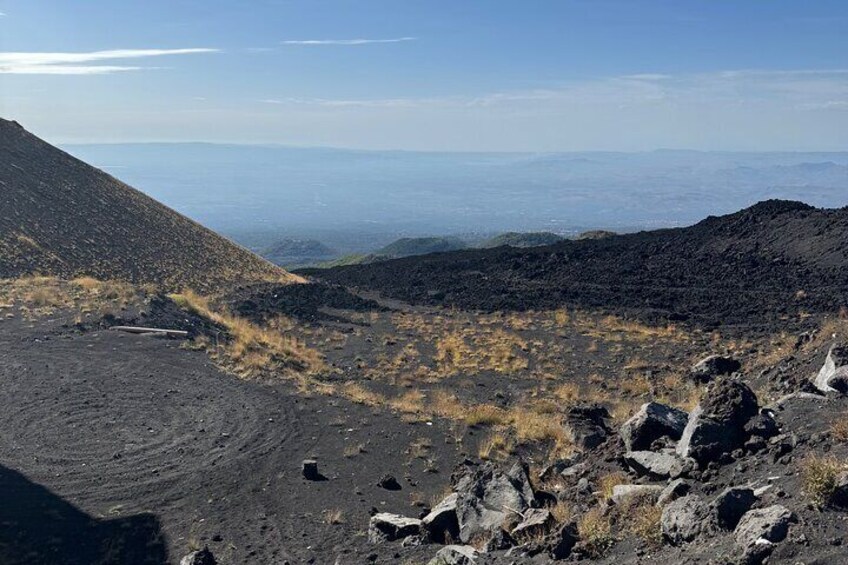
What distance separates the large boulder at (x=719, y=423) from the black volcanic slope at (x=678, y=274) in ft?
58.4

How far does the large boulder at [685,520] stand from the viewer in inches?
250

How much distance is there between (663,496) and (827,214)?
110ft

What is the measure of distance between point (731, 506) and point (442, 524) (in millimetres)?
3947

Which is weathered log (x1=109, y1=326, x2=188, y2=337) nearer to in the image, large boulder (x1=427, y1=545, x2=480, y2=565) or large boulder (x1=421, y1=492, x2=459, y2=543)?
large boulder (x1=421, y1=492, x2=459, y2=543)

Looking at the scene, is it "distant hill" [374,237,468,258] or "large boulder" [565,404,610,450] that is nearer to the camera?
"large boulder" [565,404,610,450]

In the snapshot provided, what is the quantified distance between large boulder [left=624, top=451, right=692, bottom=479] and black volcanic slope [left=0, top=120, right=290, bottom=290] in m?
25.0

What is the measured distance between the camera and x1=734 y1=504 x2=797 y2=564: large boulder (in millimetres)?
5430

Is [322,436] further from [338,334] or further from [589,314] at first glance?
[589,314]

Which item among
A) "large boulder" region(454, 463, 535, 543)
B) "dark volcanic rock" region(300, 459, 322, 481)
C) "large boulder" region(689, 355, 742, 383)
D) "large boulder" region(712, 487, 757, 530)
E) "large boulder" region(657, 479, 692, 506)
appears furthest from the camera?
"large boulder" region(689, 355, 742, 383)

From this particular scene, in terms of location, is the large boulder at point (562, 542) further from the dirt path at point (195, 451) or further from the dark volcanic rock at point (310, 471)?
the dark volcanic rock at point (310, 471)

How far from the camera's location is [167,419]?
1373cm

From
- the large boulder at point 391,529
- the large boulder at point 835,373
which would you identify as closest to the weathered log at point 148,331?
the large boulder at point 391,529

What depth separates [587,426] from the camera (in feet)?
43.2

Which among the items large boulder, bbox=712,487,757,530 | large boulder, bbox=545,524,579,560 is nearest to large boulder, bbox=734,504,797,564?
large boulder, bbox=712,487,757,530
